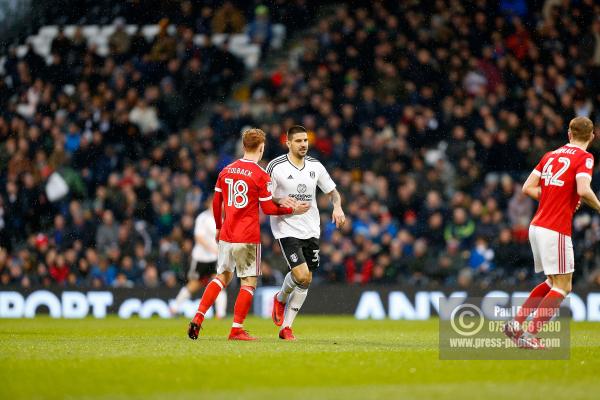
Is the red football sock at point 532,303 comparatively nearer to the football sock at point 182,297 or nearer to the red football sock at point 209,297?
the red football sock at point 209,297

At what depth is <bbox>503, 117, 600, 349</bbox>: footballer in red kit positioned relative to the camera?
1022cm

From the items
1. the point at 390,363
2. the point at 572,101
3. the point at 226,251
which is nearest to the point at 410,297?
the point at 572,101

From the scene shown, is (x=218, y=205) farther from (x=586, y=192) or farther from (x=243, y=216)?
(x=586, y=192)

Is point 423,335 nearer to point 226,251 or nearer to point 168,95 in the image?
point 226,251

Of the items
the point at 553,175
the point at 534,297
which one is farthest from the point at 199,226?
the point at 553,175

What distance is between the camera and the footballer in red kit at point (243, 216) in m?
11.7

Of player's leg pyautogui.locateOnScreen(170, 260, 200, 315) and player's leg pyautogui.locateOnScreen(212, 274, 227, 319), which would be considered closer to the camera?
player's leg pyautogui.locateOnScreen(170, 260, 200, 315)

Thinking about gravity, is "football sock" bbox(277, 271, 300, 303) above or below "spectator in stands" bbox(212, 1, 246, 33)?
below

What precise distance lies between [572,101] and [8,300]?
1237 cm

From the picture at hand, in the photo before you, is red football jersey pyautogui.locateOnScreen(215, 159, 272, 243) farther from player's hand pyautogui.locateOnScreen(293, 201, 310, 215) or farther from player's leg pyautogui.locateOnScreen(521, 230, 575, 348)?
player's leg pyautogui.locateOnScreen(521, 230, 575, 348)

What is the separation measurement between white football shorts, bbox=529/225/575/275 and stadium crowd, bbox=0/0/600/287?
9.97 metres

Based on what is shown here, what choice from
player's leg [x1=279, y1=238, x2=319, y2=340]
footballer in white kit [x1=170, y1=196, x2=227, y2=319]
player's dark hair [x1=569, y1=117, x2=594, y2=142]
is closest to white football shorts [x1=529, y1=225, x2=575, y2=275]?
player's dark hair [x1=569, y1=117, x2=594, y2=142]

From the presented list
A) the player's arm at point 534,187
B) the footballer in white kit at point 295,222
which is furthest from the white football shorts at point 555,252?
the footballer in white kit at point 295,222

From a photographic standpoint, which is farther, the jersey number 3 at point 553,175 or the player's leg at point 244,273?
the player's leg at point 244,273
